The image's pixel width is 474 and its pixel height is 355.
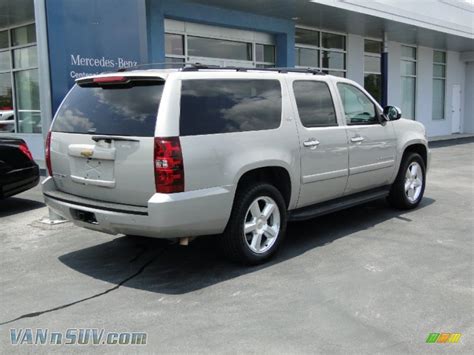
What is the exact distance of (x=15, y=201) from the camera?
29.3 ft

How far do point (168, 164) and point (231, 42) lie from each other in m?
10.5

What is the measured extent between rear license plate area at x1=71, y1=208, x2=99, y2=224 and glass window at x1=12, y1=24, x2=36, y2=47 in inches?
407

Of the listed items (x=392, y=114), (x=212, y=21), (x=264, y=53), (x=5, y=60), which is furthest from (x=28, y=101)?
(x=392, y=114)

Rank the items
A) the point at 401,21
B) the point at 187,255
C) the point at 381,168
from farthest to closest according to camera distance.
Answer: the point at 401,21
the point at 381,168
the point at 187,255

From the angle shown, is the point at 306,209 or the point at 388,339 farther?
the point at 306,209

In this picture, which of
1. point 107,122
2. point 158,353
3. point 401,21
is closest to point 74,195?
point 107,122

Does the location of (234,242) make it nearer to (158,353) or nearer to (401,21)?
(158,353)

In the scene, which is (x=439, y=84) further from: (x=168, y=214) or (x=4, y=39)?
(x=168, y=214)

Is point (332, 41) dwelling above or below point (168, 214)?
above

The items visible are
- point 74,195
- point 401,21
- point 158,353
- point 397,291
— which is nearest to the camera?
point 158,353

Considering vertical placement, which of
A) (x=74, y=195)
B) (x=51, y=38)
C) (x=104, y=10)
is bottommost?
(x=74, y=195)

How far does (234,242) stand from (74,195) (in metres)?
1.65

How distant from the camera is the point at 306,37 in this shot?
16797mm

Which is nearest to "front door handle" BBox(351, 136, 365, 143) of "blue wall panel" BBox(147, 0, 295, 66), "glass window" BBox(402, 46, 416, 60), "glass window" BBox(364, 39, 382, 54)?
"blue wall panel" BBox(147, 0, 295, 66)
